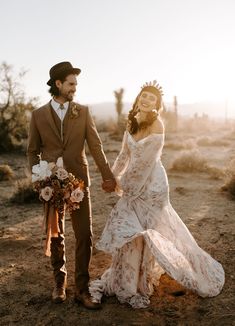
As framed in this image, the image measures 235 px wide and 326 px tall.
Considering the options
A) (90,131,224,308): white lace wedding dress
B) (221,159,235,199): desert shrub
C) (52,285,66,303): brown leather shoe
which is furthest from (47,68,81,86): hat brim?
(221,159,235,199): desert shrub

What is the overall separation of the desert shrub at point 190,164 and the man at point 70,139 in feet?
31.4

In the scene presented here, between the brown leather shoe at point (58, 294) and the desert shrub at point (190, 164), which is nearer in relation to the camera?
the brown leather shoe at point (58, 294)

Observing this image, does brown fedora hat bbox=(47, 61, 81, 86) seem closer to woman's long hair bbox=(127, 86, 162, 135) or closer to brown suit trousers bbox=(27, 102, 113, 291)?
brown suit trousers bbox=(27, 102, 113, 291)

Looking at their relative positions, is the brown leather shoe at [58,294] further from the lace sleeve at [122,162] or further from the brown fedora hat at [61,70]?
the brown fedora hat at [61,70]

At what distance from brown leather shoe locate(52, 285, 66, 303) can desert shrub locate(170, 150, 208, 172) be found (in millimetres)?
9617

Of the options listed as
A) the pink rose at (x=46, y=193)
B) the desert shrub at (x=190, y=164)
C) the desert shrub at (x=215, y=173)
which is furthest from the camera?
the desert shrub at (x=190, y=164)

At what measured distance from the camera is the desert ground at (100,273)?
4559 millimetres

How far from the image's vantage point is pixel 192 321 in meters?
4.46

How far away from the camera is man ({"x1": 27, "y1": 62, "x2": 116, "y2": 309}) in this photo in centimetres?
457

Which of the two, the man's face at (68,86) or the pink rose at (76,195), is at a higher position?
the man's face at (68,86)

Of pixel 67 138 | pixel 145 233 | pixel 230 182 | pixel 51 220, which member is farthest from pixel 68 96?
pixel 230 182

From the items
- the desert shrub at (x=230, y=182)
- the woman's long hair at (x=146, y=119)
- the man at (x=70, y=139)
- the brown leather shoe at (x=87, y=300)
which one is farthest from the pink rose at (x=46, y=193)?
the desert shrub at (x=230, y=182)

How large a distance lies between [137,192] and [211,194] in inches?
241

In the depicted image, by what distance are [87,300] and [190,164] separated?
9782mm
